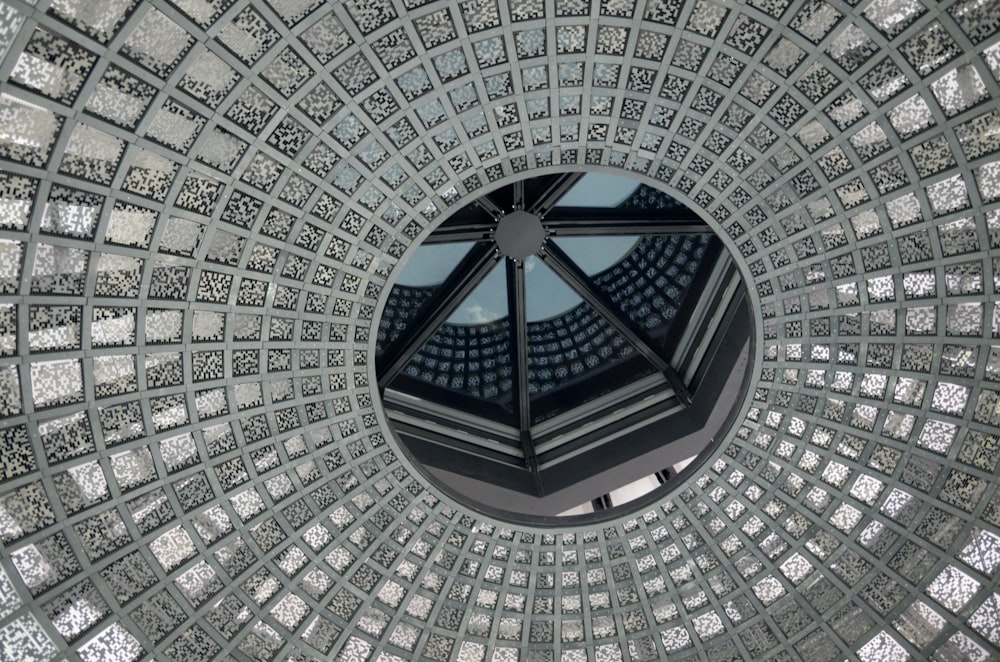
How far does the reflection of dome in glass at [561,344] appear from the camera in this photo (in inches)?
1036

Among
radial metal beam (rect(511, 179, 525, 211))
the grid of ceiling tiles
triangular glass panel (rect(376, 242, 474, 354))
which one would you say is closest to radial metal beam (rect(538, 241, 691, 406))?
radial metal beam (rect(511, 179, 525, 211))

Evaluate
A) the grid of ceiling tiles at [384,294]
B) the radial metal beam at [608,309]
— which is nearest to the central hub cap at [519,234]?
the radial metal beam at [608,309]

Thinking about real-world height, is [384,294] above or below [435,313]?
above

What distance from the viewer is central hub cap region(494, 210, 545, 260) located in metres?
23.5

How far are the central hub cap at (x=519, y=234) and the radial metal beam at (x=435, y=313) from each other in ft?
2.83

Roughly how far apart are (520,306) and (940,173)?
13.2 m

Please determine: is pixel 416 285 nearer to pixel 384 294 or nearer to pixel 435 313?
pixel 435 313

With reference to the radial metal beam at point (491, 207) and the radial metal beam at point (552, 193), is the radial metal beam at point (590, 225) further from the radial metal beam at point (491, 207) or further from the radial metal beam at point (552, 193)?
the radial metal beam at point (552, 193)

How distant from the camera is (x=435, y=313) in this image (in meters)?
25.6

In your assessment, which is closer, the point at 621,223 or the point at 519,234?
the point at 519,234

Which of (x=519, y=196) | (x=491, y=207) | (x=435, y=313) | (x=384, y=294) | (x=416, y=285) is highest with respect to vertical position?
(x=519, y=196)

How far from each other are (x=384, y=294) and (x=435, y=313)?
5043mm

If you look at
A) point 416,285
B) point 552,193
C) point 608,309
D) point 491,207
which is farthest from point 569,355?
point 491,207

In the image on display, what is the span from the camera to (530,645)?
81.0 feet
